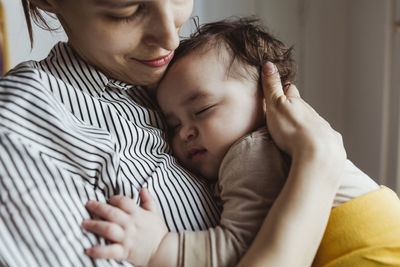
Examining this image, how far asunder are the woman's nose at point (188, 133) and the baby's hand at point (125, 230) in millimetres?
252

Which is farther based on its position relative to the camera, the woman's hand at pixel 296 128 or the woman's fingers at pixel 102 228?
the woman's hand at pixel 296 128

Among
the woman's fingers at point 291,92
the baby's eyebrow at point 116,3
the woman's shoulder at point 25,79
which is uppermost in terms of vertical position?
the baby's eyebrow at point 116,3

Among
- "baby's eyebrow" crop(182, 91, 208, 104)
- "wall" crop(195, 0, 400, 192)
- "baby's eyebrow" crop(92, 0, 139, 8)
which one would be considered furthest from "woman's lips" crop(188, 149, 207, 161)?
"wall" crop(195, 0, 400, 192)

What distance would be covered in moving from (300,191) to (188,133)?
31 centimetres

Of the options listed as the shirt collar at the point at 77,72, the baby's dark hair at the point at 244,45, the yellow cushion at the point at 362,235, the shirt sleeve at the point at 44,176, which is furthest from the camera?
the baby's dark hair at the point at 244,45

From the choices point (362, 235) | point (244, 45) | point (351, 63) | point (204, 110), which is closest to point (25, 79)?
point (204, 110)

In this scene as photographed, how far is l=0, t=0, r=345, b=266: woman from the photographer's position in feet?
2.12

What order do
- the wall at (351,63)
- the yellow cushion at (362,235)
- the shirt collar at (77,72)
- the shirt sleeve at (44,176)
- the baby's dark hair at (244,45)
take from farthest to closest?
the wall at (351,63), the baby's dark hair at (244,45), the shirt collar at (77,72), the yellow cushion at (362,235), the shirt sleeve at (44,176)

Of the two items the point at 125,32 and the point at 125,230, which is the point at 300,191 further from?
the point at 125,32

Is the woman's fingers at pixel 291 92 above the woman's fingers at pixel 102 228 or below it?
above

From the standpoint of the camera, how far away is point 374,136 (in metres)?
1.83

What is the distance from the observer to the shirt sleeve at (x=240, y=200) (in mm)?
706

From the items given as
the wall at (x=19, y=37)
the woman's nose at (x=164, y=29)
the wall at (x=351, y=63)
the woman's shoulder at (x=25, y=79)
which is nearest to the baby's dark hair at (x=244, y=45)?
the woman's nose at (x=164, y=29)

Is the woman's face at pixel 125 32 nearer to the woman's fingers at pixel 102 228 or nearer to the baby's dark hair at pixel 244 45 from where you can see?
the baby's dark hair at pixel 244 45
